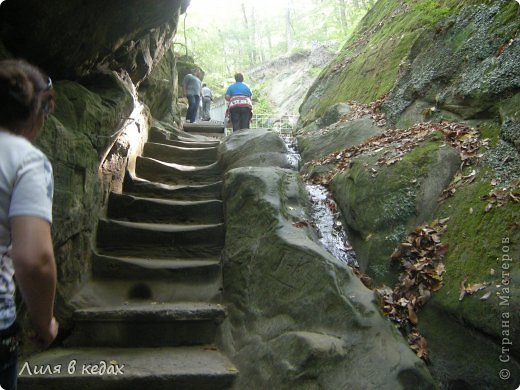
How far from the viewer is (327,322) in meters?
3.27

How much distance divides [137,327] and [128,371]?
58cm

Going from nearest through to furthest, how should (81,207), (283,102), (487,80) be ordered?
(81,207) → (487,80) → (283,102)

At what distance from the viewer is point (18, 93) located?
1.50 meters

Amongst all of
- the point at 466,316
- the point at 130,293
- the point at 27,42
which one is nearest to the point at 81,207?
the point at 130,293

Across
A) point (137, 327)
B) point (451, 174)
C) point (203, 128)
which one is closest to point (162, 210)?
point (137, 327)

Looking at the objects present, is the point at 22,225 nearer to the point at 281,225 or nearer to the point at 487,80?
the point at 281,225

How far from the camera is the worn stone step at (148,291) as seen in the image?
168 inches

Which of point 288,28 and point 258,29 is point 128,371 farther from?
point 258,29

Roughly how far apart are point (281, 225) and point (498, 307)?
81.8 inches

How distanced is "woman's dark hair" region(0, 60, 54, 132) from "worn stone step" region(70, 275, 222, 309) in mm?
3123

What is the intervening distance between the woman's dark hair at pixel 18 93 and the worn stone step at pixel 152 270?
328 centimetres

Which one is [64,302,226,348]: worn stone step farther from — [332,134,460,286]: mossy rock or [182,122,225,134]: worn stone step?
[182,122,225,134]: worn stone step

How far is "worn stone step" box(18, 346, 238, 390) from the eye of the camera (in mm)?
3213

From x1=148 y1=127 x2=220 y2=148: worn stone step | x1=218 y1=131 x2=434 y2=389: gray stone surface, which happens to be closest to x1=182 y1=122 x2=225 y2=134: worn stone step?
x1=148 y1=127 x2=220 y2=148: worn stone step
